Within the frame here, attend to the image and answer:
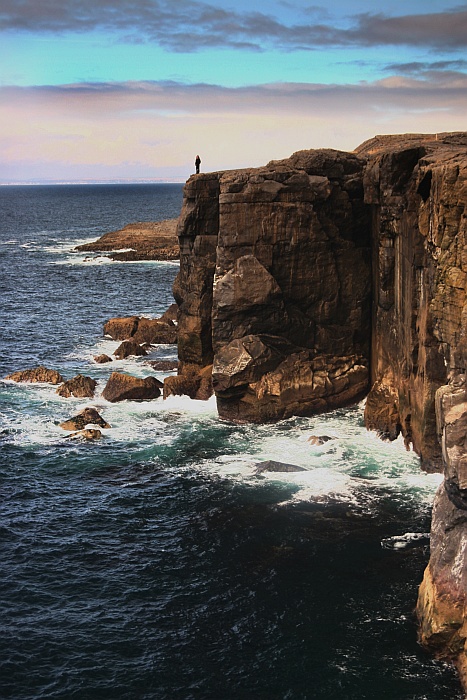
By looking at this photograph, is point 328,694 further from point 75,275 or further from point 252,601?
point 75,275

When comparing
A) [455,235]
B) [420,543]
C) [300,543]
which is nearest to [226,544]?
[300,543]

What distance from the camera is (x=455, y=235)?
35656mm

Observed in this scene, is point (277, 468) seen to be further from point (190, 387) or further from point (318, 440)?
point (190, 387)

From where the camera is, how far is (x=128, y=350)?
73.2m

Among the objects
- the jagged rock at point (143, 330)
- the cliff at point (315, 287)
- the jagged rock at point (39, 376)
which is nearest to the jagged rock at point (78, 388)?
the jagged rock at point (39, 376)

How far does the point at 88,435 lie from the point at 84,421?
233 centimetres

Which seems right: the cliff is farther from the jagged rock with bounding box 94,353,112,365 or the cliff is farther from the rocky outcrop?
the rocky outcrop

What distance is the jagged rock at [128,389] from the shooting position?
6031cm

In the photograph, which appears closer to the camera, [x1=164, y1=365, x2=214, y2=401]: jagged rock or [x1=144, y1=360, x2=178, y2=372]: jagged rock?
[x1=164, y1=365, x2=214, y2=401]: jagged rock

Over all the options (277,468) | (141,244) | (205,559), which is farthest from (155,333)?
(141,244)

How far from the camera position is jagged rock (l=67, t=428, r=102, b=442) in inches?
2056

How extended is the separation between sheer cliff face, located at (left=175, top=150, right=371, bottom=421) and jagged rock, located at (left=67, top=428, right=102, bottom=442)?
8.16 metres

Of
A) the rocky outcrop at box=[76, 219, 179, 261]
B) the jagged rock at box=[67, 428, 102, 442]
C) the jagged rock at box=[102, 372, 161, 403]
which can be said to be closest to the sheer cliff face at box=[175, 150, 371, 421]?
the jagged rock at box=[102, 372, 161, 403]

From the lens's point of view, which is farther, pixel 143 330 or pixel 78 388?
pixel 143 330
